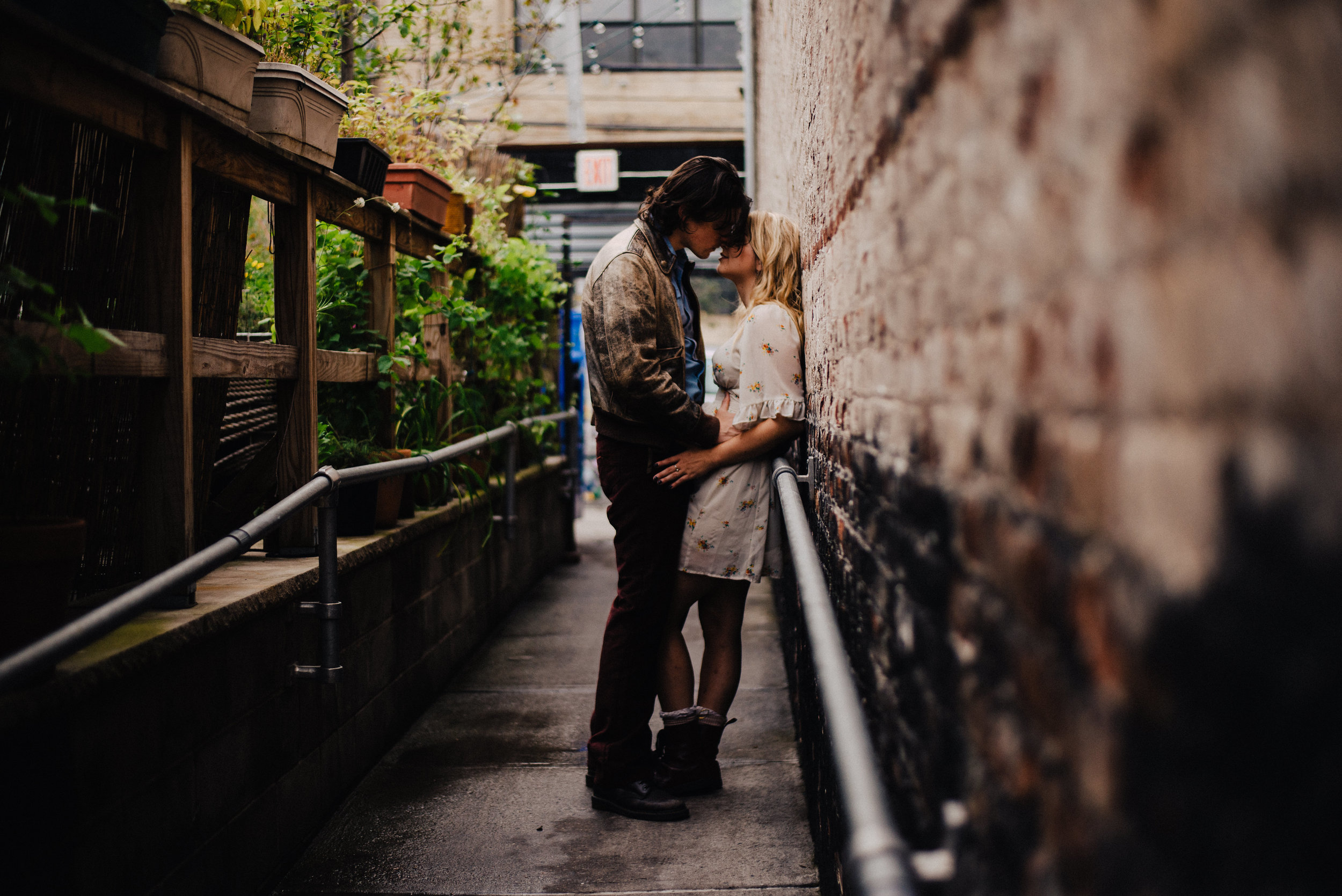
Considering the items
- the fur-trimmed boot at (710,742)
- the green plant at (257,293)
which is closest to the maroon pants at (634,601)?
the fur-trimmed boot at (710,742)

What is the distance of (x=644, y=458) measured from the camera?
2703mm

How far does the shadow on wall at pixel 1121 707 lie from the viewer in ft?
1.39

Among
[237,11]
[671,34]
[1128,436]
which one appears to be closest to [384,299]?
[237,11]

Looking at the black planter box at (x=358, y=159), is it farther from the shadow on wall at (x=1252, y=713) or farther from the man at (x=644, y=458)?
the shadow on wall at (x=1252, y=713)

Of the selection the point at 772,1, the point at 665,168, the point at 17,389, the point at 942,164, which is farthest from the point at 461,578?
the point at 665,168

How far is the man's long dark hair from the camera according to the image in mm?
2686

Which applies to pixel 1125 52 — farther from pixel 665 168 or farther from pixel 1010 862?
pixel 665 168

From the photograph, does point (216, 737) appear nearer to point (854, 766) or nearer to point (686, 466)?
point (686, 466)

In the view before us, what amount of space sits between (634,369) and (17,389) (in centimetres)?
138

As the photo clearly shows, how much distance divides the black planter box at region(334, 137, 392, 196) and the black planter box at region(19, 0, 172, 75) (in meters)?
1.26

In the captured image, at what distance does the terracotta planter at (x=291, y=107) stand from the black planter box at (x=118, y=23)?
59cm

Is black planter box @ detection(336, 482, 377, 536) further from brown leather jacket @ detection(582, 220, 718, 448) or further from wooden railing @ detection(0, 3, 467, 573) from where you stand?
brown leather jacket @ detection(582, 220, 718, 448)

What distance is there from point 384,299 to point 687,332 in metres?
1.26

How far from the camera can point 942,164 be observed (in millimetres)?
929
